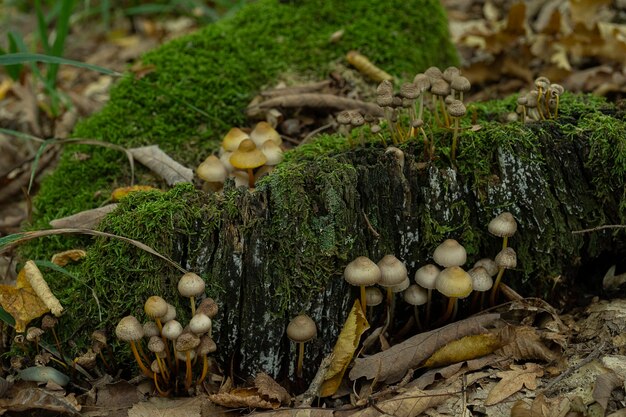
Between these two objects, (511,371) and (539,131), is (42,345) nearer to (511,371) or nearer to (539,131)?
(511,371)

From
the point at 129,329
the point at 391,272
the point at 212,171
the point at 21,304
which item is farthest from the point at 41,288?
the point at 391,272

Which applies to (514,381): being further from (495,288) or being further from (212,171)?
(212,171)

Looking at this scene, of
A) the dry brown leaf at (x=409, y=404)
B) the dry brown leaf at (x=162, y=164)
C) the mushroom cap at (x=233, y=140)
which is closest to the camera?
the dry brown leaf at (x=409, y=404)

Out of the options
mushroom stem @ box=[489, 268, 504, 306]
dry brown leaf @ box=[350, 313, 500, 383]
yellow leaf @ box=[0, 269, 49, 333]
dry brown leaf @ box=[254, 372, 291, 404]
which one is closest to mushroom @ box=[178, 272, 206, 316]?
dry brown leaf @ box=[254, 372, 291, 404]

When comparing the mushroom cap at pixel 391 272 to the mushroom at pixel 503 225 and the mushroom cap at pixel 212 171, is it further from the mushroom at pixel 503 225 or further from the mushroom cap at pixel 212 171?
the mushroom cap at pixel 212 171

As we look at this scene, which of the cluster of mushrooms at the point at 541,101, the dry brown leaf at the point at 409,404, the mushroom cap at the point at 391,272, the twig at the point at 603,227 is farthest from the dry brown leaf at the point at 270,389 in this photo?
the cluster of mushrooms at the point at 541,101

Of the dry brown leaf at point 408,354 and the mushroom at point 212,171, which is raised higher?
the mushroom at point 212,171
